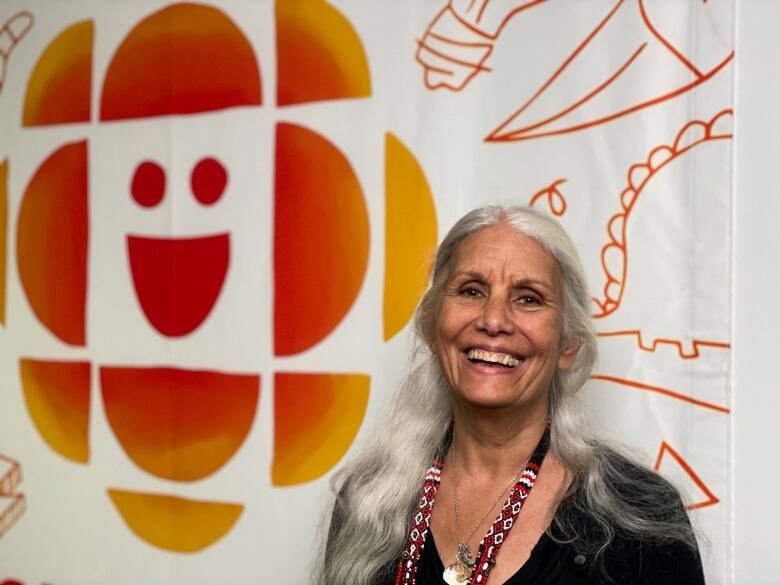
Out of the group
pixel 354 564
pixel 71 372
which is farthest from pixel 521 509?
→ pixel 71 372

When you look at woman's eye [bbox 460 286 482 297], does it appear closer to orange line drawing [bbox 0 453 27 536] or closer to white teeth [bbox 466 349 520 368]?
white teeth [bbox 466 349 520 368]

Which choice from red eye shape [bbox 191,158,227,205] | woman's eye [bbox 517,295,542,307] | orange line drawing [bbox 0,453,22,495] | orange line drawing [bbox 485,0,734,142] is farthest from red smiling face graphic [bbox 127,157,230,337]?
woman's eye [bbox 517,295,542,307]

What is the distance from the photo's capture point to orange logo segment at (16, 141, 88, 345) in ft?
6.81

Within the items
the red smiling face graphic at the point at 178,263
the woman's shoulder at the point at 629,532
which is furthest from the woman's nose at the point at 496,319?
the red smiling face graphic at the point at 178,263

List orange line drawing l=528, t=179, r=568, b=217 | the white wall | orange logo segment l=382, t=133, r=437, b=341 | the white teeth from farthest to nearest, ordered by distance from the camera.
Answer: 1. orange logo segment l=382, t=133, r=437, b=341
2. orange line drawing l=528, t=179, r=568, b=217
3. the white wall
4. the white teeth

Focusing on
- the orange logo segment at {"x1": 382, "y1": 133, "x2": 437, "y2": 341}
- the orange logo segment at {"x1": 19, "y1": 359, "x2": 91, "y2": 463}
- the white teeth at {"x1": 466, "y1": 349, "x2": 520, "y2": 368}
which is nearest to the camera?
the white teeth at {"x1": 466, "y1": 349, "x2": 520, "y2": 368}

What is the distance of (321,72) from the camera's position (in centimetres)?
184

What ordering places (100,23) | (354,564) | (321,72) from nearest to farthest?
(354,564), (321,72), (100,23)

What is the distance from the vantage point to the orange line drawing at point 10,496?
7.00ft

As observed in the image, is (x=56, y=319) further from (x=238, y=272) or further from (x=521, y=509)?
(x=521, y=509)

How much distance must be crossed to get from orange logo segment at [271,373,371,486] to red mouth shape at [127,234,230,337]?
0.81ft

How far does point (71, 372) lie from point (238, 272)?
0.48 m

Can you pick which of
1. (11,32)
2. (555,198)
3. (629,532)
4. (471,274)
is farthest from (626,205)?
(11,32)

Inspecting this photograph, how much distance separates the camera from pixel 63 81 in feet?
6.86
